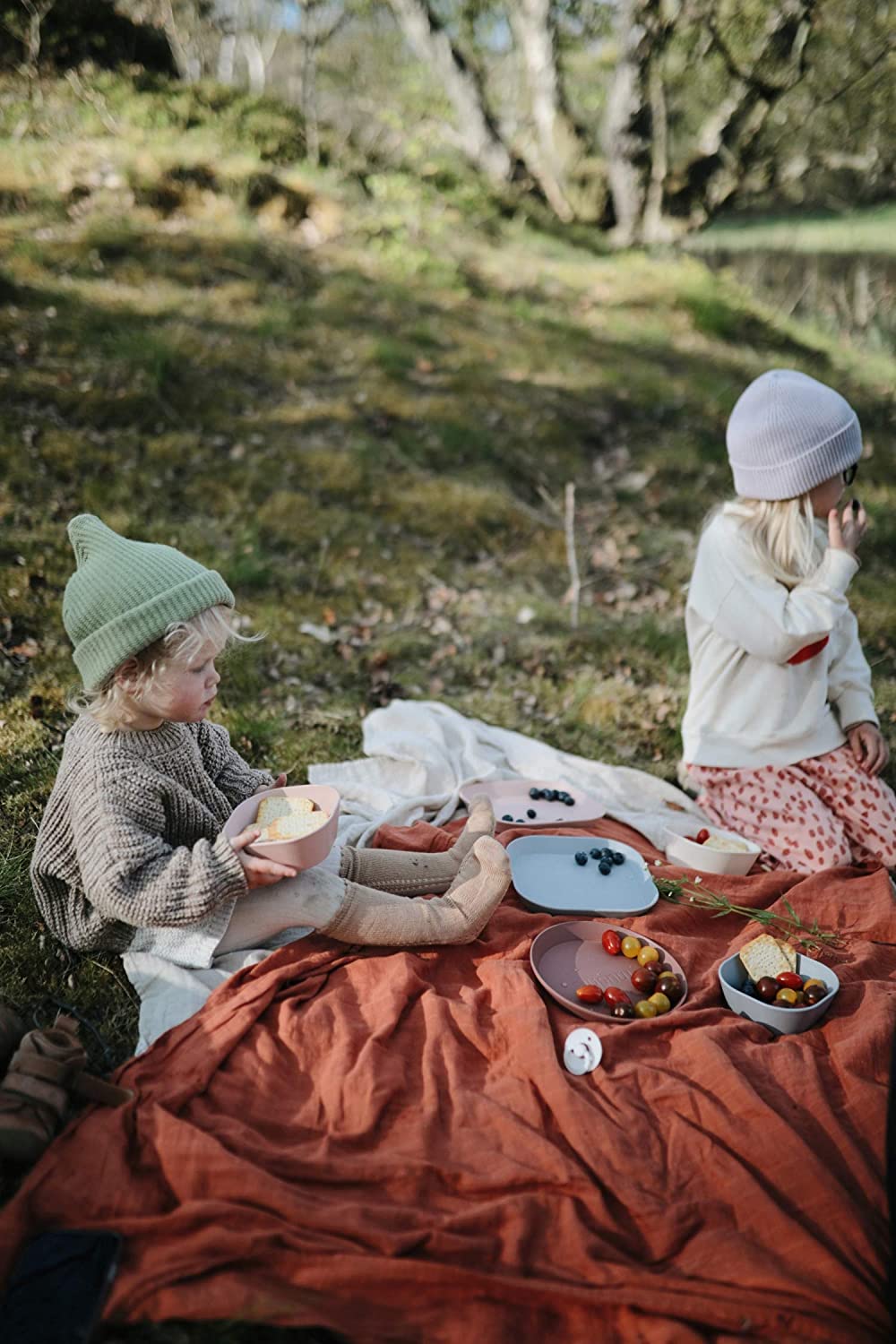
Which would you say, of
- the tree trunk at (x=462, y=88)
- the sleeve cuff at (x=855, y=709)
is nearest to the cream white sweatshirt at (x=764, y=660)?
the sleeve cuff at (x=855, y=709)

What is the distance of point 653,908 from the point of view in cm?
313

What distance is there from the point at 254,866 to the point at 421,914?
583 mm

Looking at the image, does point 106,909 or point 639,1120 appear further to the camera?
point 106,909

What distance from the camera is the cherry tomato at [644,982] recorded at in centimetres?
268

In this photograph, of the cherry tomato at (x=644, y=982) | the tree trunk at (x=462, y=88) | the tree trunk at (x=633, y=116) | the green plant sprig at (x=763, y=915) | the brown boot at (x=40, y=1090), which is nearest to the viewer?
the brown boot at (x=40, y=1090)

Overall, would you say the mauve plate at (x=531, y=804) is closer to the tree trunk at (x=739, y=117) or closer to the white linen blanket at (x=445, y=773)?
the white linen blanket at (x=445, y=773)

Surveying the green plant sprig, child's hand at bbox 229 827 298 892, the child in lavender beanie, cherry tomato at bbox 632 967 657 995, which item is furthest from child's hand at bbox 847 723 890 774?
child's hand at bbox 229 827 298 892

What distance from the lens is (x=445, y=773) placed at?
12.9ft

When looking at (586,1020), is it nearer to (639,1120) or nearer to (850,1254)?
(639,1120)

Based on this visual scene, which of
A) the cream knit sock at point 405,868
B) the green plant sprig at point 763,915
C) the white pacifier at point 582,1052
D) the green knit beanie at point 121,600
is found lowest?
the green plant sprig at point 763,915

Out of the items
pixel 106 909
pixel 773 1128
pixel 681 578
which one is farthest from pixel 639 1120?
pixel 681 578

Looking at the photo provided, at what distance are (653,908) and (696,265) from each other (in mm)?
8919

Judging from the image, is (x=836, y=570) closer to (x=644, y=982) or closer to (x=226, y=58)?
(x=644, y=982)

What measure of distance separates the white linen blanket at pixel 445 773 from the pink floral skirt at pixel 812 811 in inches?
8.5
